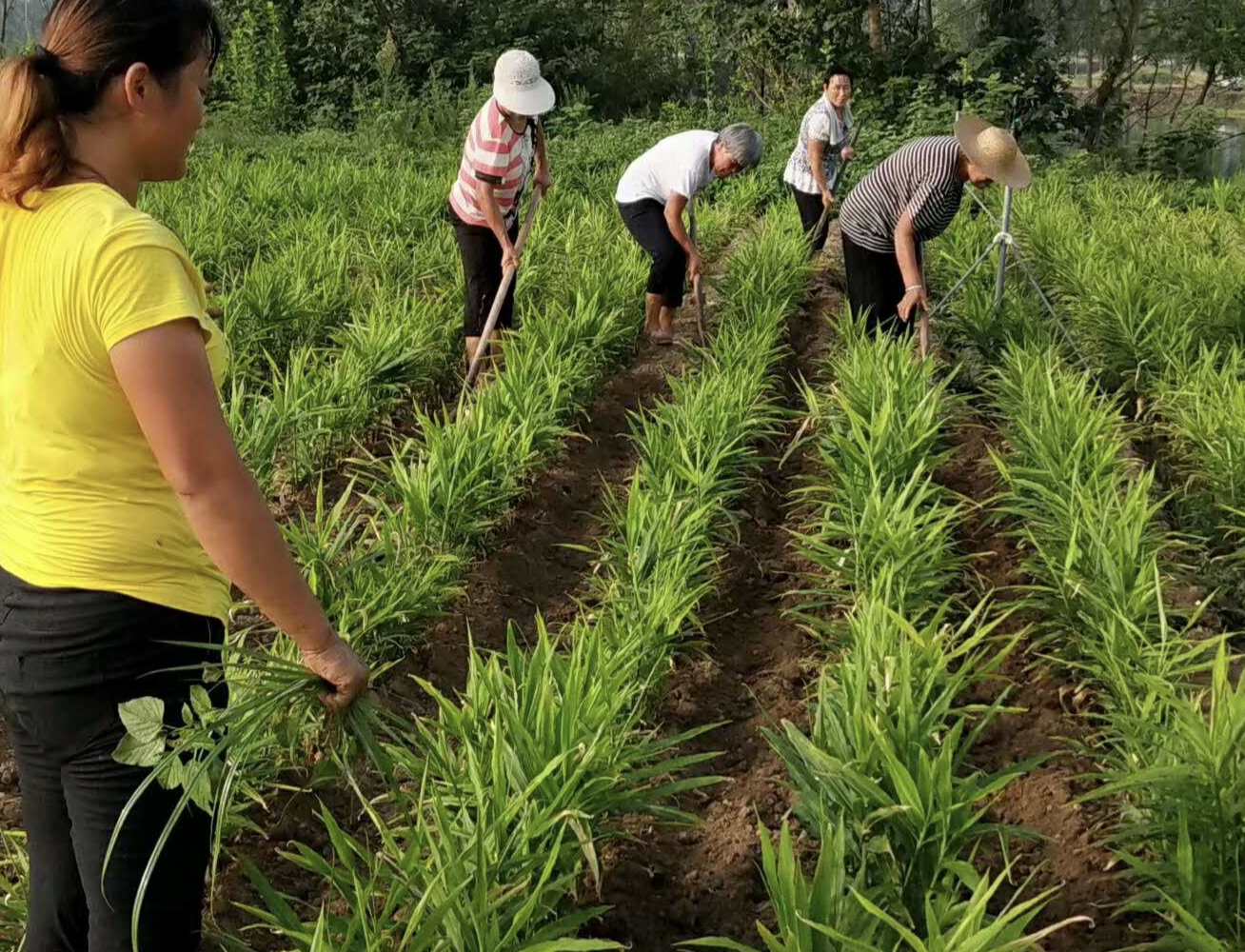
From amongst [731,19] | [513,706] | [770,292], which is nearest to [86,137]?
[513,706]

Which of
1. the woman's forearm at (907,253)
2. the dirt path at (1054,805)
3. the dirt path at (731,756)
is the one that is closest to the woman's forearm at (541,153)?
the woman's forearm at (907,253)

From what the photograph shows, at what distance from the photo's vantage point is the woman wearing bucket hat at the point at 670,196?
4.46m

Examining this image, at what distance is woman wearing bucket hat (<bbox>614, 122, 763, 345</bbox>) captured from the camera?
4465mm

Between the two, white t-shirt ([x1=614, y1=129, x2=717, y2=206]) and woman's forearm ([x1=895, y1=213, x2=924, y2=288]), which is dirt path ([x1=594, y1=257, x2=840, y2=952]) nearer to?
woman's forearm ([x1=895, y1=213, x2=924, y2=288])

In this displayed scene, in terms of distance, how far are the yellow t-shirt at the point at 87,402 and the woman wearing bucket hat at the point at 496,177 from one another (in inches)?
117

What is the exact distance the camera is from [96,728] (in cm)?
123

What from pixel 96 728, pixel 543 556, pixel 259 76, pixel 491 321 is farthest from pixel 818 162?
pixel 259 76

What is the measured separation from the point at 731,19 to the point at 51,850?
15531 mm

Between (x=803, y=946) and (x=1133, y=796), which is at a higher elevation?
(x=803, y=946)

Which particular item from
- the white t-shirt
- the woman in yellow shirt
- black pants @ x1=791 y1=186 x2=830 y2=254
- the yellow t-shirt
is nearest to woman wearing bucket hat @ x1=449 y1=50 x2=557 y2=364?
the white t-shirt

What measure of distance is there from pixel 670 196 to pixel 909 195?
1151mm

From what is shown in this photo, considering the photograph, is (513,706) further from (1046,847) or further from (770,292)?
(770,292)

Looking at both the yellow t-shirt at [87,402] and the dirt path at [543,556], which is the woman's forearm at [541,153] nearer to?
the dirt path at [543,556]

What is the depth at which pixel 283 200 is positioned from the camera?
7.07 meters
